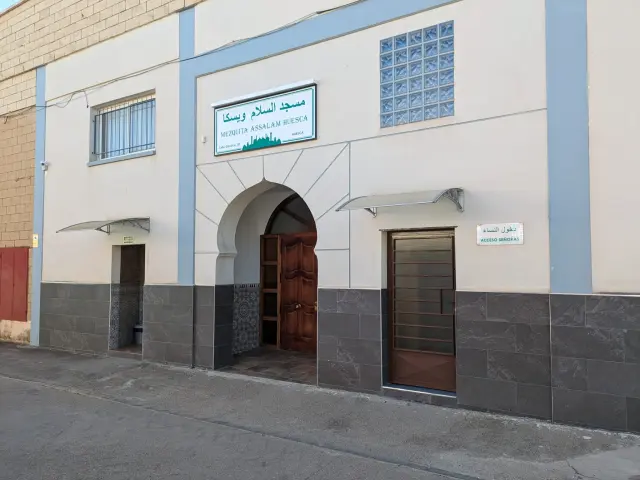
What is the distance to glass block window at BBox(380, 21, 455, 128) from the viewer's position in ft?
20.5

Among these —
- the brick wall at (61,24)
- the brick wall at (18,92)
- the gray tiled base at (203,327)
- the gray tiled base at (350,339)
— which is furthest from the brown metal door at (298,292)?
the brick wall at (18,92)

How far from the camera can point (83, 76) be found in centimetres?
1022

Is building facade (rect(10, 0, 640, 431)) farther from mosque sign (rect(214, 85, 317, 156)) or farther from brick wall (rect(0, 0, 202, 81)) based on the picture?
brick wall (rect(0, 0, 202, 81))

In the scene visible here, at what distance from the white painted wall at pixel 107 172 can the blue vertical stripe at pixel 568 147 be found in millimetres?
5837

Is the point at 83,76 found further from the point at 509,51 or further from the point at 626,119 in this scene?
the point at 626,119

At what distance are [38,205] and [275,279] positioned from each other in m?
5.43

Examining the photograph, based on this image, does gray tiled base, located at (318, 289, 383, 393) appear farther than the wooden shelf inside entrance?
No

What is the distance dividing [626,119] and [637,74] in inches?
17.6

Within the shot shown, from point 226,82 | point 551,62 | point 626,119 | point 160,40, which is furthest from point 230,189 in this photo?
point 626,119

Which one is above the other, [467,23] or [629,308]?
[467,23]

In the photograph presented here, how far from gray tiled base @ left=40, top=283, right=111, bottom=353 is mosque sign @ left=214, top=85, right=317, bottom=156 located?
3.87m

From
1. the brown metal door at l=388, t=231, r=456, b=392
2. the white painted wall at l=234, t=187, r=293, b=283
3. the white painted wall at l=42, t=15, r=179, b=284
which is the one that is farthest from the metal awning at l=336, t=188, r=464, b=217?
the white painted wall at l=42, t=15, r=179, b=284

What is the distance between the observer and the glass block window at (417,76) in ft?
20.5

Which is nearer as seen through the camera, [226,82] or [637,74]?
[637,74]
